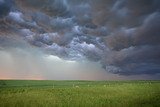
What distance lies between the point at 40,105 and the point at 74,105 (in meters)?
3.72

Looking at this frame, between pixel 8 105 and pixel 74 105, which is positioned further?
pixel 74 105

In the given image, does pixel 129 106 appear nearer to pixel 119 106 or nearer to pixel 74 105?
pixel 119 106

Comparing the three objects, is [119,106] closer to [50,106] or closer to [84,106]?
[84,106]

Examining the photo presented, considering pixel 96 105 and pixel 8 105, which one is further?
pixel 96 105

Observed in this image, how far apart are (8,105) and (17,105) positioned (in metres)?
0.94

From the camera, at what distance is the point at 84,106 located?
73.4ft

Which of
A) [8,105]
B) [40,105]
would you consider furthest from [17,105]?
[40,105]

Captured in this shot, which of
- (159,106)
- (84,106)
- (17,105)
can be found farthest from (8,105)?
(159,106)

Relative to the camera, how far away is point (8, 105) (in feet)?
69.8

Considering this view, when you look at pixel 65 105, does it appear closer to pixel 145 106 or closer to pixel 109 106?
pixel 109 106

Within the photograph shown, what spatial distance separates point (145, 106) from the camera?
71.6 feet

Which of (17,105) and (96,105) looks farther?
(96,105)

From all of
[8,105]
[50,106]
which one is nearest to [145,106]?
[50,106]

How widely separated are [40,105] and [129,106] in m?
9.62
